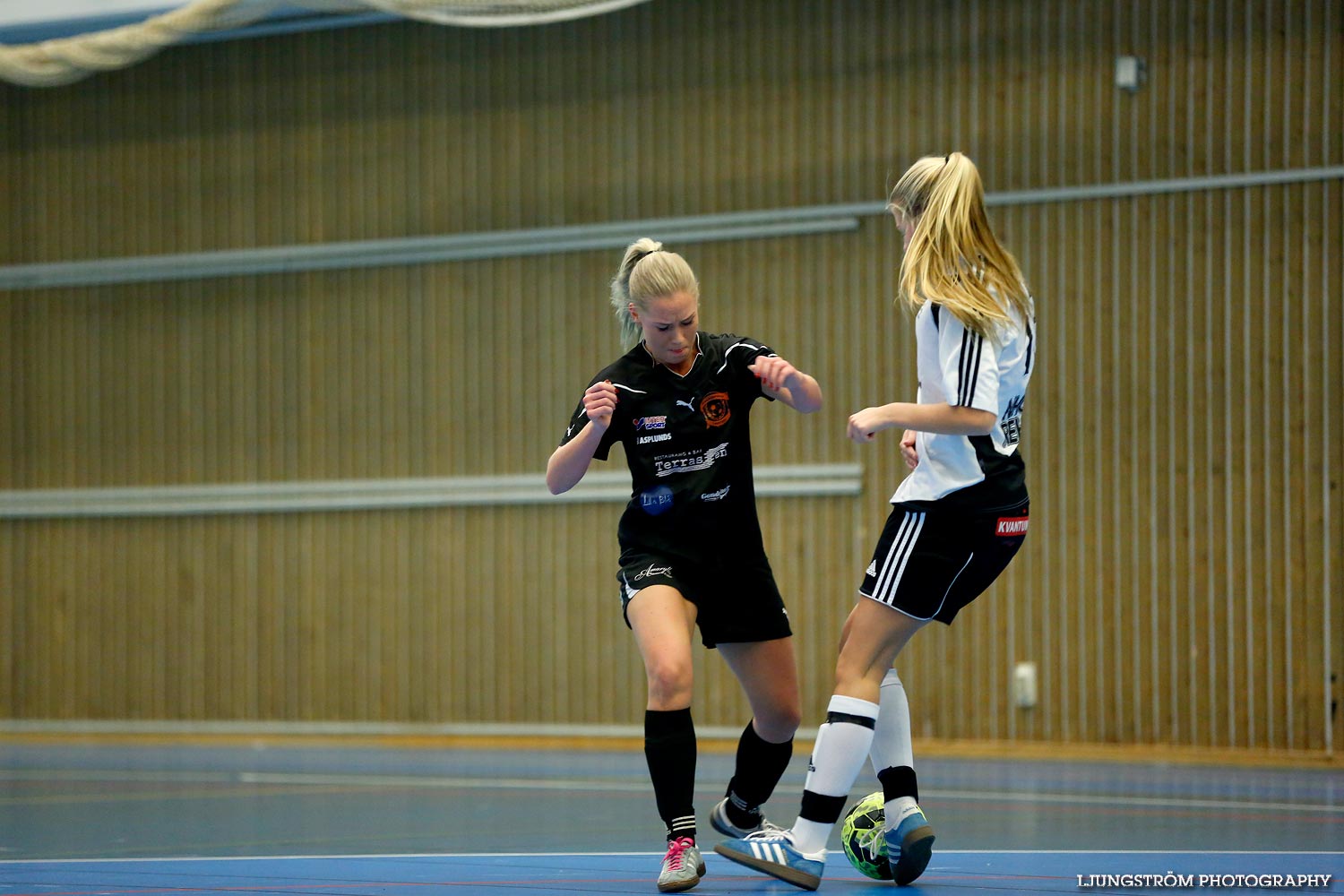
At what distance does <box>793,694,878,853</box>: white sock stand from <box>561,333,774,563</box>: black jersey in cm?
61

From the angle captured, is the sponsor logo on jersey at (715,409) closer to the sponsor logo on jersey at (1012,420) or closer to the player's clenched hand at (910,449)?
the player's clenched hand at (910,449)

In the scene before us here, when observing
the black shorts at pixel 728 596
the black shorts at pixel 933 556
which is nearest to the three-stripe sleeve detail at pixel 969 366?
the black shorts at pixel 933 556

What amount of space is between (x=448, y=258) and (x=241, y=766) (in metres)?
3.96

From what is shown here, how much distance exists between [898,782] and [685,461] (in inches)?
40.7

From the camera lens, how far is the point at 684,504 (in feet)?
13.5

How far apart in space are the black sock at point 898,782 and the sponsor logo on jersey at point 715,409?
1.05 metres

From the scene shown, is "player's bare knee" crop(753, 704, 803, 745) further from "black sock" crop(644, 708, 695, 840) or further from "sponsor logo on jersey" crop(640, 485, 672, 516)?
"sponsor logo on jersey" crop(640, 485, 672, 516)

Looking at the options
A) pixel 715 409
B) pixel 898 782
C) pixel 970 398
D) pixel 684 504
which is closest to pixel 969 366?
pixel 970 398

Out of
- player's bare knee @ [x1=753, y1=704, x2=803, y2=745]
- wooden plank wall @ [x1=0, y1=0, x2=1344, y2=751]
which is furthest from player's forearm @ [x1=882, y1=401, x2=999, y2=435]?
wooden plank wall @ [x1=0, y1=0, x2=1344, y2=751]

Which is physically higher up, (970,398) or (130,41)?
(130,41)

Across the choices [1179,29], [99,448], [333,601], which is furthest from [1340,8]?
[99,448]

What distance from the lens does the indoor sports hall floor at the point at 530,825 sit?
163 inches

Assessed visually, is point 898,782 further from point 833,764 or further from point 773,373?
point 773,373

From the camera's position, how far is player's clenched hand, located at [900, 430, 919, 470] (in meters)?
3.93
